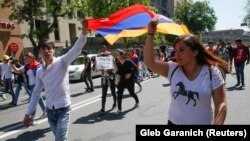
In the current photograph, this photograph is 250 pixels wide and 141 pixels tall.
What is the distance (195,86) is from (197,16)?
95.6 metres

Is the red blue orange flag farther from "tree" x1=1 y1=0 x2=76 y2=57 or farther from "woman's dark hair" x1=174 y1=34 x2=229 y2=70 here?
"tree" x1=1 y1=0 x2=76 y2=57

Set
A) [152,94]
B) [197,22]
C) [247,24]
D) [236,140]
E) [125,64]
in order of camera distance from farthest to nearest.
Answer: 1. [197,22]
2. [247,24]
3. [152,94]
4. [125,64]
5. [236,140]

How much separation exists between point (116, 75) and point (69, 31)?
36.6 meters

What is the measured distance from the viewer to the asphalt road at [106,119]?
720 centimetres

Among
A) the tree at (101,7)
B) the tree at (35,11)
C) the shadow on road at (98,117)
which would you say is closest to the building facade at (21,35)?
the tree at (35,11)

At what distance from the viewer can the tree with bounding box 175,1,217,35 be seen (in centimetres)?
9506

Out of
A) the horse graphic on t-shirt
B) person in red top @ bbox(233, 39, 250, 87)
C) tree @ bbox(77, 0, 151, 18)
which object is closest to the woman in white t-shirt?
the horse graphic on t-shirt

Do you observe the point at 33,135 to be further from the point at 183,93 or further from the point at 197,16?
the point at 197,16

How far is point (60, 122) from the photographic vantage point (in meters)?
4.33

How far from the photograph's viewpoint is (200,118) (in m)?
3.00

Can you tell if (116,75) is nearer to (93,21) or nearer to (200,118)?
(93,21)

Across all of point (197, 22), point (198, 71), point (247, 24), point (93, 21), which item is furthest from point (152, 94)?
point (197, 22)

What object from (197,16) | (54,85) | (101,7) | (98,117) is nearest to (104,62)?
(98,117)

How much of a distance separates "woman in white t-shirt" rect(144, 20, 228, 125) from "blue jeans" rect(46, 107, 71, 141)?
1.64 metres
